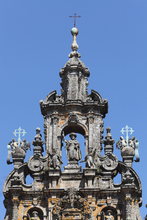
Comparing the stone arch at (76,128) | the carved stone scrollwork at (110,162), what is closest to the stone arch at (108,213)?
the carved stone scrollwork at (110,162)

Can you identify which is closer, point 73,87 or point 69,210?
point 69,210

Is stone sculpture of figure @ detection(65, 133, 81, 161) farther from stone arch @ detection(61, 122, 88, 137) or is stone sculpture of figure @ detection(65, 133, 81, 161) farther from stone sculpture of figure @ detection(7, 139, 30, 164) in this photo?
stone sculpture of figure @ detection(7, 139, 30, 164)

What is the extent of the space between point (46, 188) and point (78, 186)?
53.0 inches

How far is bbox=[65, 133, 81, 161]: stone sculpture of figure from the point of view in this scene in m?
36.2

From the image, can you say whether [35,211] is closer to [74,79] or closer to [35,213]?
[35,213]

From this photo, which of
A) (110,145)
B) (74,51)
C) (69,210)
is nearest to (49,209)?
(69,210)

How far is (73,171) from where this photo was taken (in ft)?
117

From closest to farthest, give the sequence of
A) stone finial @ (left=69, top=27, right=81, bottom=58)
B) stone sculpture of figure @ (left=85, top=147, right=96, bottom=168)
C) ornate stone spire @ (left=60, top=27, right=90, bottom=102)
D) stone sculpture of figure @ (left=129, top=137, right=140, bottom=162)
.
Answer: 1. stone sculpture of figure @ (left=85, top=147, right=96, bottom=168)
2. stone sculpture of figure @ (left=129, top=137, right=140, bottom=162)
3. ornate stone spire @ (left=60, top=27, right=90, bottom=102)
4. stone finial @ (left=69, top=27, right=81, bottom=58)

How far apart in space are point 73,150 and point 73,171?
108 cm

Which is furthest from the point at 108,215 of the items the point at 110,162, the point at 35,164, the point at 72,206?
the point at 35,164

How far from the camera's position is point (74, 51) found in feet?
131

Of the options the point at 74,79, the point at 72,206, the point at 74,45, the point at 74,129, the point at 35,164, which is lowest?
the point at 72,206

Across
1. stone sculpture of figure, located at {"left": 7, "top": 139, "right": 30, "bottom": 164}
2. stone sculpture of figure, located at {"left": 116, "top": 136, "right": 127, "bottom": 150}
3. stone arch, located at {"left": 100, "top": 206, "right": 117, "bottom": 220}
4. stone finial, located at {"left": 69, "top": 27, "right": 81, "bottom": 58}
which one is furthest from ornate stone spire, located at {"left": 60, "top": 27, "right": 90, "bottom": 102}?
stone arch, located at {"left": 100, "top": 206, "right": 117, "bottom": 220}

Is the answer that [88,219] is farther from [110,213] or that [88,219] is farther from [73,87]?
[73,87]
